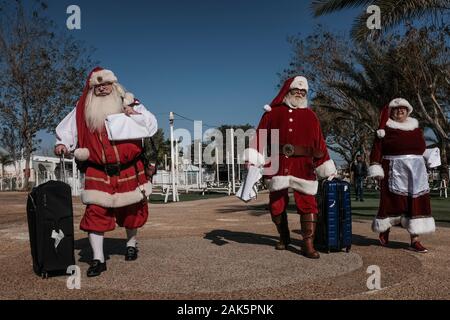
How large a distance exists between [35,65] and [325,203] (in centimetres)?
Result: 2557

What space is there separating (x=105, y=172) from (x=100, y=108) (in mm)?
656

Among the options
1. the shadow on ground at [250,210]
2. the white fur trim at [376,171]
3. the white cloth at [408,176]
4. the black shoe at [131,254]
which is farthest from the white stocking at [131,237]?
the shadow on ground at [250,210]

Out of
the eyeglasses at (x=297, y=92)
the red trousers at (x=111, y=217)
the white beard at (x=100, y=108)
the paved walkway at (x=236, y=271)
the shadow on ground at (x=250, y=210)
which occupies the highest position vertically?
the eyeglasses at (x=297, y=92)

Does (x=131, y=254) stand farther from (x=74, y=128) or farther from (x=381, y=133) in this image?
(x=381, y=133)

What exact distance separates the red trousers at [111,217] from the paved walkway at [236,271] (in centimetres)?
42

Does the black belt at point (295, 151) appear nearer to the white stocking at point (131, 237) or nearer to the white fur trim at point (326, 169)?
Answer: the white fur trim at point (326, 169)

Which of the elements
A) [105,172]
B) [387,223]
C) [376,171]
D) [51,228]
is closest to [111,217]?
[105,172]

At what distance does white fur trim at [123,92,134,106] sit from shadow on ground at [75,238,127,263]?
5.67 feet

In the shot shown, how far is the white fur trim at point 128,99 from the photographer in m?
4.94

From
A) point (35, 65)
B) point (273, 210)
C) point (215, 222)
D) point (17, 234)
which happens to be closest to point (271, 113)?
point (273, 210)

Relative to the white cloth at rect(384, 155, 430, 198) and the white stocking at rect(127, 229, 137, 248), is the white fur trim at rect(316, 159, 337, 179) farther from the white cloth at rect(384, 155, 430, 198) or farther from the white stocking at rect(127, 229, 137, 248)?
the white stocking at rect(127, 229, 137, 248)

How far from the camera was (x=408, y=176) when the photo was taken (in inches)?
225

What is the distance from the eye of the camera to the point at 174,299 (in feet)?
11.5
